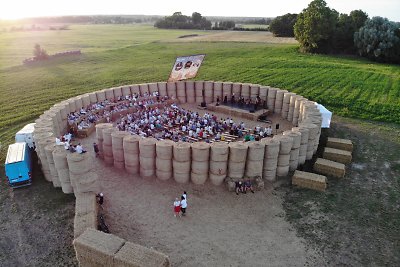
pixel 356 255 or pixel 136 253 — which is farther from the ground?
pixel 136 253

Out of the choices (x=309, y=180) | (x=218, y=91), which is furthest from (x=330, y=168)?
(x=218, y=91)

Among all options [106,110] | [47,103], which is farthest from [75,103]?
[47,103]

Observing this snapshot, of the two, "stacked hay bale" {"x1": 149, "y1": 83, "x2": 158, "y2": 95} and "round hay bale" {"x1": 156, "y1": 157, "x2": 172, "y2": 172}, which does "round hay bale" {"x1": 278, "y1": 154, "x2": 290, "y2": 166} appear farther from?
"stacked hay bale" {"x1": 149, "y1": 83, "x2": 158, "y2": 95}

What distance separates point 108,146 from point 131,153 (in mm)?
2053

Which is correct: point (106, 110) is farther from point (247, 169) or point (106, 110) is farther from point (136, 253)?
point (136, 253)

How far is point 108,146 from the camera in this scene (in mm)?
20375

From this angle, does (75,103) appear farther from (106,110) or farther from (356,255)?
(356,255)

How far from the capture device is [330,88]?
3784cm

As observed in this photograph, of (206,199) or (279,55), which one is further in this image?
(279,55)

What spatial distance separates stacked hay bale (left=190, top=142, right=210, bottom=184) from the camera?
1798 cm

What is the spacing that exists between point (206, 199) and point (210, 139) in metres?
7.21

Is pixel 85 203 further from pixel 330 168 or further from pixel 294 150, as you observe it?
pixel 330 168

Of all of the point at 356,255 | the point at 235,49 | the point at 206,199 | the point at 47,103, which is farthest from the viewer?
the point at 235,49

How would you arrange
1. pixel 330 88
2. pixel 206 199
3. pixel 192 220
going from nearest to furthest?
1. pixel 192 220
2. pixel 206 199
3. pixel 330 88
